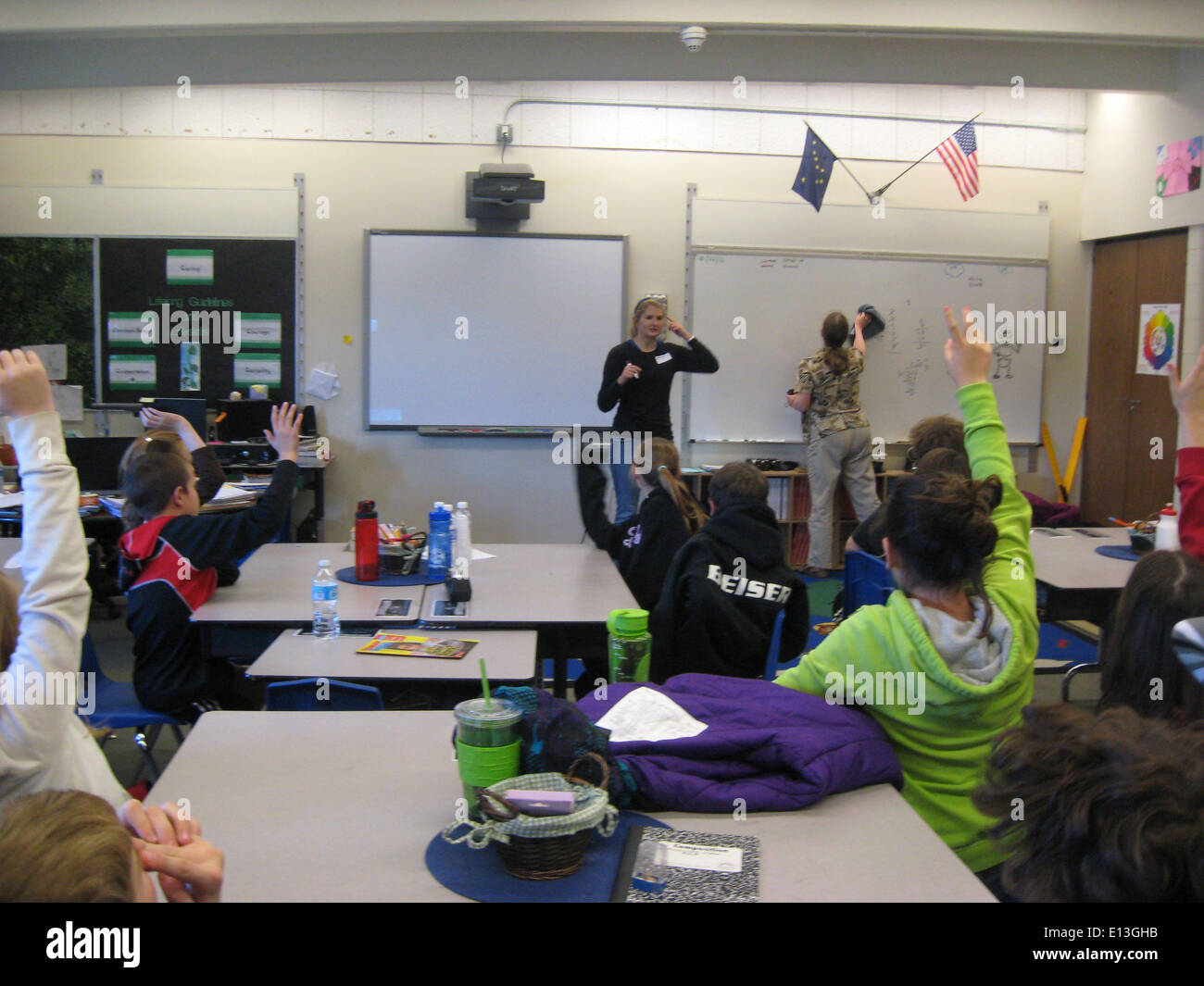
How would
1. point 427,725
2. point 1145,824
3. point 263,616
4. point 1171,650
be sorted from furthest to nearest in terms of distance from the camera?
point 263,616, point 427,725, point 1171,650, point 1145,824

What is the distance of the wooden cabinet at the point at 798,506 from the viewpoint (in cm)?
700

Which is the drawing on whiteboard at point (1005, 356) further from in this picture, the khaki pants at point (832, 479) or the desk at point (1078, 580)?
the desk at point (1078, 580)

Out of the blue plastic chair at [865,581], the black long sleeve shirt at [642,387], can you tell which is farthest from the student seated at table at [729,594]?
the black long sleeve shirt at [642,387]

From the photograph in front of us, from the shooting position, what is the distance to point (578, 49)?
18.9ft

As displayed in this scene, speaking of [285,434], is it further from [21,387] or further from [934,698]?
[934,698]

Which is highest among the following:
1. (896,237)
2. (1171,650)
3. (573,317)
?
(896,237)

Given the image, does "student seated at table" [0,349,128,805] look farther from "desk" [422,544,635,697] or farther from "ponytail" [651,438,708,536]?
"ponytail" [651,438,708,536]

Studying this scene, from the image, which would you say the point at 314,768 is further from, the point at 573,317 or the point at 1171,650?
the point at 573,317

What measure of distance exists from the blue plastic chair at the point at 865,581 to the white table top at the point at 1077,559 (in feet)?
1.79

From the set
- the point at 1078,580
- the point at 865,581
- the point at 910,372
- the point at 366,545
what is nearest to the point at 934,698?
the point at 865,581

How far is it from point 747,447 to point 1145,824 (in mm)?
6380

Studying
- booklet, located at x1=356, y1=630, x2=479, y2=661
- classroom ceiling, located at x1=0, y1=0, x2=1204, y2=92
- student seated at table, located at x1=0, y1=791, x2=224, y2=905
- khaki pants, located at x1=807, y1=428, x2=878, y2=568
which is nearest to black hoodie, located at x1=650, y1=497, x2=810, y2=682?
booklet, located at x1=356, y1=630, x2=479, y2=661

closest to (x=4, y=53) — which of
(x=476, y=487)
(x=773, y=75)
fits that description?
(x=476, y=487)
